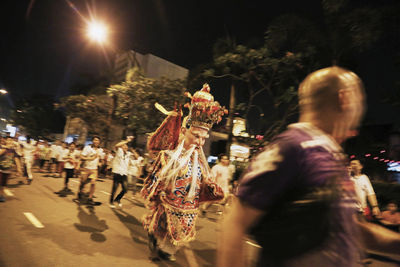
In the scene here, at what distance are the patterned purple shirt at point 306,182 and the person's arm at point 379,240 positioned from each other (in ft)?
0.83

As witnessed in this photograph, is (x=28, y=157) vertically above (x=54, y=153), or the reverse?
(x=54, y=153)

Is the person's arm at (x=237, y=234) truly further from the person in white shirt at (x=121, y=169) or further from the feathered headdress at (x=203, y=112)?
the person in white shirt at (x=121, y=169)

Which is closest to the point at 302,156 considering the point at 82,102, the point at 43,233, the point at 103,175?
the point at 43,233

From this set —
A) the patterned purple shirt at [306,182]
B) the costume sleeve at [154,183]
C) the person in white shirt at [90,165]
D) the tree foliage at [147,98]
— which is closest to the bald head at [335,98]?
the patterned purple shirt at [306,182]

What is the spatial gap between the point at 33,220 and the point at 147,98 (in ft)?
34.3

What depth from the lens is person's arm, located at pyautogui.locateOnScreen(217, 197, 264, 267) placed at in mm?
1067

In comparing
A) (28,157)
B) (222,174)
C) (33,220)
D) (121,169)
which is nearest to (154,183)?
(33,220)

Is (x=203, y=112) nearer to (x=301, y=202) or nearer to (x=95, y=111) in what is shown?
(x=301, y=202)

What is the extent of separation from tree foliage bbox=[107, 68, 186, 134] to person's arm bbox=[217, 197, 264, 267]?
14.1 metres

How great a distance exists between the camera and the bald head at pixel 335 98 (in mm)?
1175

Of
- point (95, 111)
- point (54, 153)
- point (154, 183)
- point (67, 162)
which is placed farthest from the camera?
point (95, 111)

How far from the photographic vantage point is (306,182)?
1044 millimetres

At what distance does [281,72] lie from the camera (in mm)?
9930

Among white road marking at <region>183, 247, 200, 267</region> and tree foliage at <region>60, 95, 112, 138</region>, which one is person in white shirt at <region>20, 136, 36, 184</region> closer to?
white road marking at <region>183, 247, 200, 267</region>
